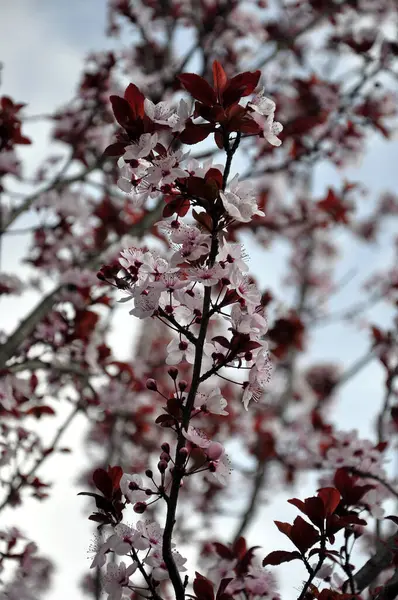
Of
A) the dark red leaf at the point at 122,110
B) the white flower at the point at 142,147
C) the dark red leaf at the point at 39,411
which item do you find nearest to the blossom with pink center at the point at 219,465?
the white flower at the point at 142,147

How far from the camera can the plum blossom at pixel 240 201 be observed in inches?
43.9

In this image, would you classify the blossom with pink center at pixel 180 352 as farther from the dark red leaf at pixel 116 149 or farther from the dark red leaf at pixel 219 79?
the dark red leaf at pixel 219 79

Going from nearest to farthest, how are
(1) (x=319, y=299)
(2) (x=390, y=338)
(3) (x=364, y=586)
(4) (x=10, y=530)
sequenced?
(3) (x=364, y=586), (4) (x=10, y=530), (2) (x=390, y=338), (1) (x=319, y=299)

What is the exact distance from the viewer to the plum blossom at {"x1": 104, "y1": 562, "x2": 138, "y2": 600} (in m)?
1.21

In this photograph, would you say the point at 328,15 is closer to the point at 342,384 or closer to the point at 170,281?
the point at 342,384

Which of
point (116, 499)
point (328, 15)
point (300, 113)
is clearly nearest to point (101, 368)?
point (116, 499)


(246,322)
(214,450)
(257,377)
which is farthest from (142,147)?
(214,450)

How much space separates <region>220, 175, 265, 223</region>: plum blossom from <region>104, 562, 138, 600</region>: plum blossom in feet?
2.61

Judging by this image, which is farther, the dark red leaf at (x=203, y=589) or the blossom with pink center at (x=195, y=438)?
the dark red leaf at (x=203, y=589)

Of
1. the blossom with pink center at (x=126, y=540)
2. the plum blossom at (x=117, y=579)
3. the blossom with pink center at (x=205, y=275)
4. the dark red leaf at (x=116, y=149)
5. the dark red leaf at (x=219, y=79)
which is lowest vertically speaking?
the plum blossom at (x=117, y=579)

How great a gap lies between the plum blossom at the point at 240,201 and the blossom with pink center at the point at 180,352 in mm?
327

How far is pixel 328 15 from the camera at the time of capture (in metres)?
3.99

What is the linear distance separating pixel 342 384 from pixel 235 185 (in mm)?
3857

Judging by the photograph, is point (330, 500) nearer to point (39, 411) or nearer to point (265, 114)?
point (265, 114)
